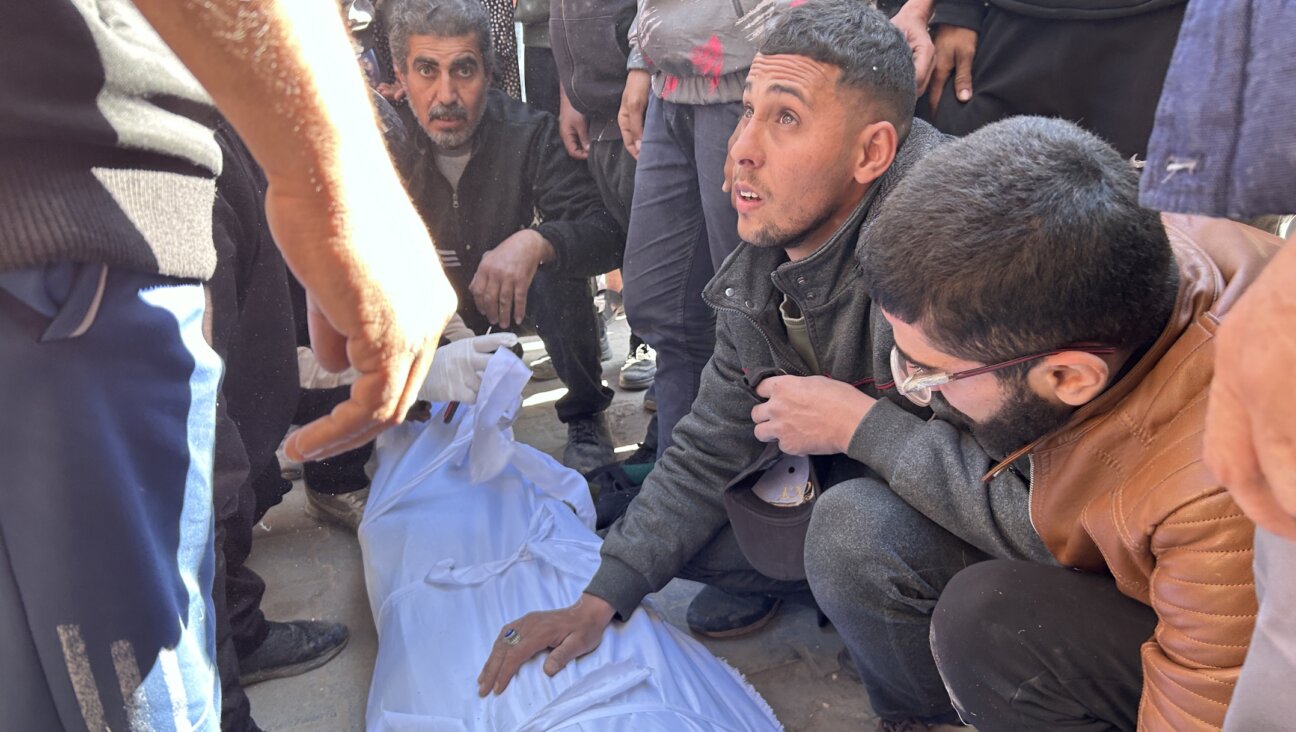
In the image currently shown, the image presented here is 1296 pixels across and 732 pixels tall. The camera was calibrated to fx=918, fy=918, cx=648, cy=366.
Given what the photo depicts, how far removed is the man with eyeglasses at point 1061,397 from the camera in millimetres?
1125

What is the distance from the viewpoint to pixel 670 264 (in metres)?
2.55

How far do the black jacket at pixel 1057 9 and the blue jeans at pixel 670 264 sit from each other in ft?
2.47

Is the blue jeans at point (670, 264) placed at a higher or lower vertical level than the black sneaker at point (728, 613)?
higher

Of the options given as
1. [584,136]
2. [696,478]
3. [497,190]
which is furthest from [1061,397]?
[497,190]

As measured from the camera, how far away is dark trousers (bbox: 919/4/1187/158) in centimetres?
177

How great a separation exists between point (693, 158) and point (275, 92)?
181 cm

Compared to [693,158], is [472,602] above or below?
below

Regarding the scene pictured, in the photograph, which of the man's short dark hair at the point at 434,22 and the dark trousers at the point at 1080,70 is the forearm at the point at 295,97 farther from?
the man's short dark hair at the point at 434,22

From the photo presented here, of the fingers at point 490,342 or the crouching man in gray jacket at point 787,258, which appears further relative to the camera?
the fingers at point 490,342

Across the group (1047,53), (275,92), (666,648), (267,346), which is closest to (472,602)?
(666,648)

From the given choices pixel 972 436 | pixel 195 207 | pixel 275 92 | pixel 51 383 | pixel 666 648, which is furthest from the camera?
pixel 666 648

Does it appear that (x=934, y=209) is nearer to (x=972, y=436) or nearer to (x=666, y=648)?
(x=972, y=436)

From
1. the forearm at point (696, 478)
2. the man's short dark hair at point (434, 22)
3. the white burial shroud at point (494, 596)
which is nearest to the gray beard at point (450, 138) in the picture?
the man's short dark hair at point (434, 22)

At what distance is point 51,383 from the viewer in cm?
93
